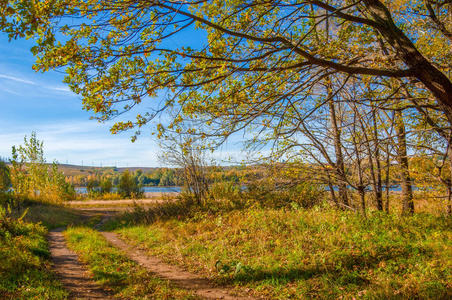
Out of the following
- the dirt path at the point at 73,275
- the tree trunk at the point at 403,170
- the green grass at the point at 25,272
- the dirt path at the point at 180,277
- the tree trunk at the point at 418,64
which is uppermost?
the tree trunk at the point at 418,64

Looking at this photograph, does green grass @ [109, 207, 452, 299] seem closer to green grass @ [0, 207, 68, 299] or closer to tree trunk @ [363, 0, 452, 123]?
tree trunk @ [363, 0, 452, 123]

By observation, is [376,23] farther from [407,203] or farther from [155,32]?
[407,203]

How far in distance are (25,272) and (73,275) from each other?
833 millimetres

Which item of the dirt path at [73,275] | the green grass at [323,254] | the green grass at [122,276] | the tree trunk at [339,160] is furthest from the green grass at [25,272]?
the tree trunk at [339,160]

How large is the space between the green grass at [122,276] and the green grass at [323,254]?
37.9 inches

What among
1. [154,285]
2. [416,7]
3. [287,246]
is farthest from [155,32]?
[416,7]

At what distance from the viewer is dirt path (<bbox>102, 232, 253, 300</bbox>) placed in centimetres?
456

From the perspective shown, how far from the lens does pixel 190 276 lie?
5504 mm

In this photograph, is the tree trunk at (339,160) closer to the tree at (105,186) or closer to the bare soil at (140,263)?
the bare soil at (140,263)

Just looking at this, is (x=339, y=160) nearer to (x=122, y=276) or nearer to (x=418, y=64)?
(x=418, y=64)

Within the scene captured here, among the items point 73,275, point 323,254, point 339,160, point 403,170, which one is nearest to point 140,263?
point 73,275

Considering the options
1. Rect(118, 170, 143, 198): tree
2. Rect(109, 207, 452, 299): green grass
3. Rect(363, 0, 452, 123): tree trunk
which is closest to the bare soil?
Rect(109, 207, 452, 299): green grass

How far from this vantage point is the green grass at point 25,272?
4.23 meters

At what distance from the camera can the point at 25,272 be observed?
5.11 m
